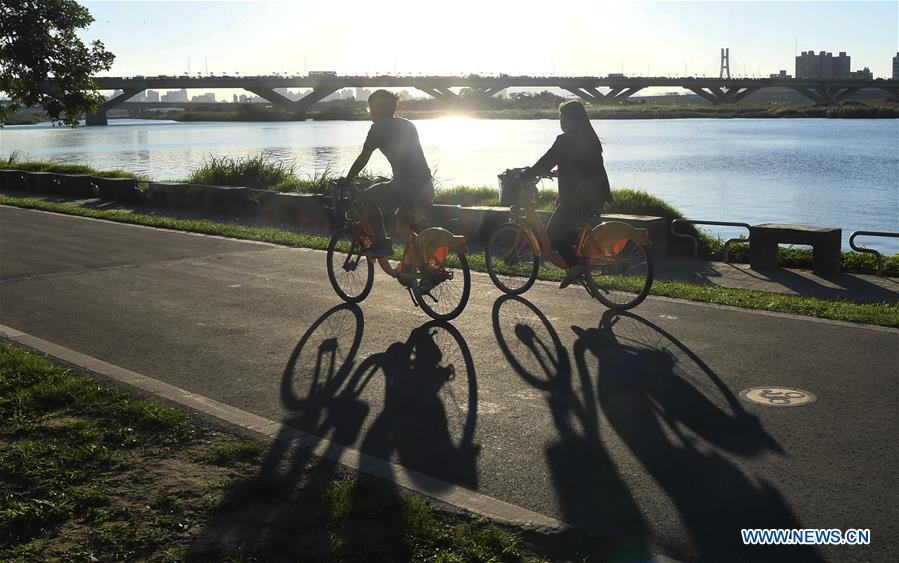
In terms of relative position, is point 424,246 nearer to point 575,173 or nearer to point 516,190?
point 516,190

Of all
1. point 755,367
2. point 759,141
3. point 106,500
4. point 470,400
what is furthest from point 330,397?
point 759,141

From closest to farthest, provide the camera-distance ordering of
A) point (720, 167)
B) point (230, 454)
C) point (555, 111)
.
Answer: point (230, 454) → point (720, 167) → point (555, 111)

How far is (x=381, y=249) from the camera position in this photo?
Answer: 925 centimetres

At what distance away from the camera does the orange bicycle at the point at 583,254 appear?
8820 mm

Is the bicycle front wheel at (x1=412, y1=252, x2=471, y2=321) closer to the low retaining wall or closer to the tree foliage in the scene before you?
the low retaining wall

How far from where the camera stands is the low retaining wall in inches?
569

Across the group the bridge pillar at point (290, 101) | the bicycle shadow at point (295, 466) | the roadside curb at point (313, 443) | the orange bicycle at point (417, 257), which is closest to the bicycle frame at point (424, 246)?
the orange bicycle at point (417, 257)

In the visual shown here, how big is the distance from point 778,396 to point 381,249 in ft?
13.9

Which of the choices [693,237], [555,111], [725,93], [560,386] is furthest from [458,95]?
[560,386]

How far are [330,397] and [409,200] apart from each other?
278 centimetres

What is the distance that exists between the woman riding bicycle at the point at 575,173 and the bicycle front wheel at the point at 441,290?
3.52ft

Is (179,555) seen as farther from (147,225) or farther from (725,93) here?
(725,93)

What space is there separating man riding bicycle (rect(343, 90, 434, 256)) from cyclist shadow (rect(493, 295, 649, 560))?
134 centimetres

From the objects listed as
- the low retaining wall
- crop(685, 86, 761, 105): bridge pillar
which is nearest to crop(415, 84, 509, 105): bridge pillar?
crop(685, 86, 761, 105): bridge pillar
